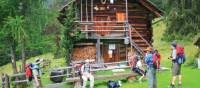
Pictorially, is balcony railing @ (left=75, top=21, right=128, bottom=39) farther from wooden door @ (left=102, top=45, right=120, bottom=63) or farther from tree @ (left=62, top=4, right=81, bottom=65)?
wooden door @ (left=102, top=45, right=120, bottom=63)

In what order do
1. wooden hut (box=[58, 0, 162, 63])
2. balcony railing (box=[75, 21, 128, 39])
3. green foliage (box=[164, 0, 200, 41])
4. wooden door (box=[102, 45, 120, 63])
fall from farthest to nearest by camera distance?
wooden door (box=[102, 45, 120, 63]) → green foliage (box=[164, 0, 200, 41]) → wooden hut (box=[58, 0, 162, 63]) → balcony railing (box=[75, 21, 128, 39])

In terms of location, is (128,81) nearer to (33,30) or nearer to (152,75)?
(152,75)

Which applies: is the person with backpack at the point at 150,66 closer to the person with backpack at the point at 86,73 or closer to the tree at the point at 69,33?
the person with backpack at the point at 86,73

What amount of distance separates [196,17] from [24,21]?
14249mm

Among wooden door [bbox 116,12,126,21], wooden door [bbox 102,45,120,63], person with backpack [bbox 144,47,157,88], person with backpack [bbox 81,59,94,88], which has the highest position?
wooden door [bbox 116,12,126,21]

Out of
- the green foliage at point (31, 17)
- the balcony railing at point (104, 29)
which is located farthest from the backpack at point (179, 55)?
the green foliage at point (31, 17)

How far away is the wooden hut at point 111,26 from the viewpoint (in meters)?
46.9

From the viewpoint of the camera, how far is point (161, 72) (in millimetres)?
39688

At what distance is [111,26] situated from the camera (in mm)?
46625

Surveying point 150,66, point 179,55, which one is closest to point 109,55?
point 150,66

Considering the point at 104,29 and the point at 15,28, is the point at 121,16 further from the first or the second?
the point at 15,28

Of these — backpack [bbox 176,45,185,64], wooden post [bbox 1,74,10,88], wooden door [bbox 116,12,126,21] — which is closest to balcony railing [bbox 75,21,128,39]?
wooden door [bbox 116,12,126,21]

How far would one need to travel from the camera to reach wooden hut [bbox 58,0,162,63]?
46875 millimetres

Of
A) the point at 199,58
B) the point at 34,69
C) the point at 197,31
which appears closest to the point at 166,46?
the point at 197,31
